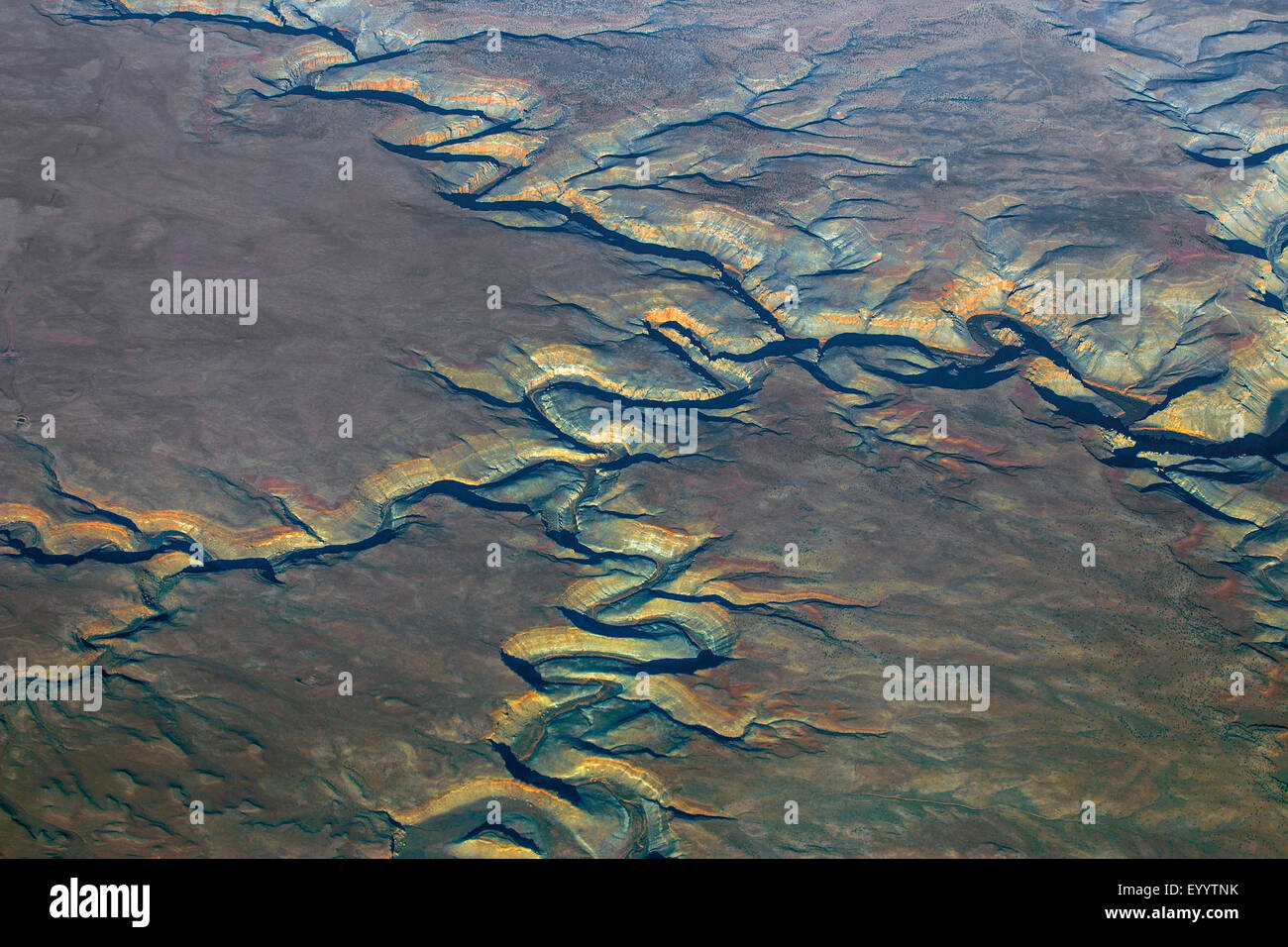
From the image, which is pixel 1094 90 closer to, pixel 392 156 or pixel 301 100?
pixel 392 156

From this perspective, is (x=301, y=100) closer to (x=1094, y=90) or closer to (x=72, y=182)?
(x=72, y=182)

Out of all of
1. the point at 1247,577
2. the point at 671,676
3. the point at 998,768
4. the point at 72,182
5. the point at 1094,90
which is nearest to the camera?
the point at 998,768

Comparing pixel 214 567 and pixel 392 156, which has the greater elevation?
pixel 392 156

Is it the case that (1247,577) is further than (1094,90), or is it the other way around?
(1094,90)

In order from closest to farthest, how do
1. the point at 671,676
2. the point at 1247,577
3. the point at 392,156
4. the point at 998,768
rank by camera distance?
the point at 998,768, the point at 671,676, the point at 1247,577, the point at 392,156

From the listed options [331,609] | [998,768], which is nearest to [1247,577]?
[998,768]

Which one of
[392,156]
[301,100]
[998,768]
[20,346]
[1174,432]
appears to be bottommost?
[998,768]
